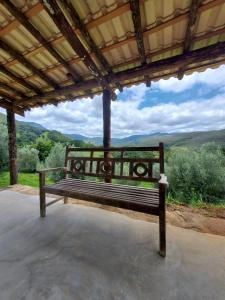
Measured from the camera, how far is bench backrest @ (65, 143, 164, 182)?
2.18 m

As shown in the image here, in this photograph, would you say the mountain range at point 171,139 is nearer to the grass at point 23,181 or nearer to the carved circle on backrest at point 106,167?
the carved circle on backrest at point 106,167

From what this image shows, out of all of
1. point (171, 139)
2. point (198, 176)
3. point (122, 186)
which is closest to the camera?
point (122, 186)

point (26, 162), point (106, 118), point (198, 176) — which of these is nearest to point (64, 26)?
point (106, 118)

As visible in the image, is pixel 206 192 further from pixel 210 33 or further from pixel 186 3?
pixel 186 3

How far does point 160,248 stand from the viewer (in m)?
1.54

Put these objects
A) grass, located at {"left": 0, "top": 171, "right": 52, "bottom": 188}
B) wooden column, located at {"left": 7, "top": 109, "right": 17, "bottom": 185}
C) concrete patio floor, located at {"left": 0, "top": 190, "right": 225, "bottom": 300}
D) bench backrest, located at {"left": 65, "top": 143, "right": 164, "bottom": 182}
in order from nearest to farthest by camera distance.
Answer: concrete patio floor, located at {"left": 0, "top": 190, "right": 225, "bottom": 300} < bench backrest, located at {"left": 65, "top": 143, "right": 164, "bottom": 182} < wooden column, located at {"left": 7, "top": 109, "right": 17, "bottom": 185} < grass, located at {"left": 0, "top": 171, "right": 52, "bottom": 188}

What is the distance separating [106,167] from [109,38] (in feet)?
6.15

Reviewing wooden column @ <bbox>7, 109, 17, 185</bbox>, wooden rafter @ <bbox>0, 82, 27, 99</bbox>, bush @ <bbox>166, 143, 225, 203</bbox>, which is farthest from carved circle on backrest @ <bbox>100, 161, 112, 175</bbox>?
wooden column @ <bbox>7, 109, 17, 185</bbox>

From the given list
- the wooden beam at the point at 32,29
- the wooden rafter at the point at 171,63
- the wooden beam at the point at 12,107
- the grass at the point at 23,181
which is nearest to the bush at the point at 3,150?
the grass at the point at 23,181

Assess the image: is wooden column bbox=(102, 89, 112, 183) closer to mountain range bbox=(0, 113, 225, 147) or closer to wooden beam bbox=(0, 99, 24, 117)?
mountain range bbox=(0, 113, 225, 147)

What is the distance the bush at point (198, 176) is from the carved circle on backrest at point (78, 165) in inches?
89.2

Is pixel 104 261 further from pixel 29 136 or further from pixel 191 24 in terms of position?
pixel 29 136

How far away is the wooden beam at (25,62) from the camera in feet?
7.57

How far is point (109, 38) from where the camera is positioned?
6.84ft
